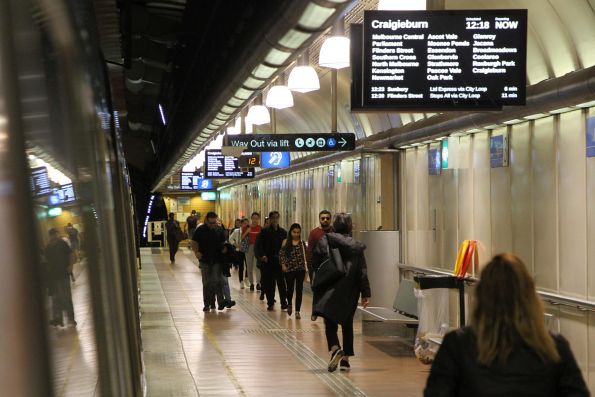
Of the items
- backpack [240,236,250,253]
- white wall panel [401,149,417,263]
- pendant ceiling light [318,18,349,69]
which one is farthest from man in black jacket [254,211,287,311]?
pendant ceiling light [318,18,349,69]

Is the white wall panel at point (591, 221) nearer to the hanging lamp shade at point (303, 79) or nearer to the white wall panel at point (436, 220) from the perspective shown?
the hanging lamp shade at point (303, 79)

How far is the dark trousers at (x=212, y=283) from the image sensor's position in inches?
692

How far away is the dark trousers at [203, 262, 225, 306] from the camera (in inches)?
692

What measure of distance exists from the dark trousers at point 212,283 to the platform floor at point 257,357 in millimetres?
291

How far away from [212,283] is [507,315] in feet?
47.4

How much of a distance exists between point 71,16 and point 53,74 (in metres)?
0.84

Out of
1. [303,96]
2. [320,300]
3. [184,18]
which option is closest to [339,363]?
[320,300]

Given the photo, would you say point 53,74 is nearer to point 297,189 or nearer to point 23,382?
point 23,382

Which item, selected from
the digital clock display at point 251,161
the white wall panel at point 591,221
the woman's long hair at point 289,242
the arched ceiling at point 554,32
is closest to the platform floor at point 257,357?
the woman's long hair at point 289,242

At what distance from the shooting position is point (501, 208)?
12.3m

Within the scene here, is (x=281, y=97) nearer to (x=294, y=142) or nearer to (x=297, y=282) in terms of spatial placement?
(x=294, y=142)

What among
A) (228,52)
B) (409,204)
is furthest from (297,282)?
(228,52)

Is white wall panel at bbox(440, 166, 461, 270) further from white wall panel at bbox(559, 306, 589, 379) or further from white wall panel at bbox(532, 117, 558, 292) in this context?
white wall panel at bbox(559, 306, 589, 379)

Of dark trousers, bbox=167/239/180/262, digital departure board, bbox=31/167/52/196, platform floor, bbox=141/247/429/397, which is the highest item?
digital departure board, bbox=31/167/52/196
